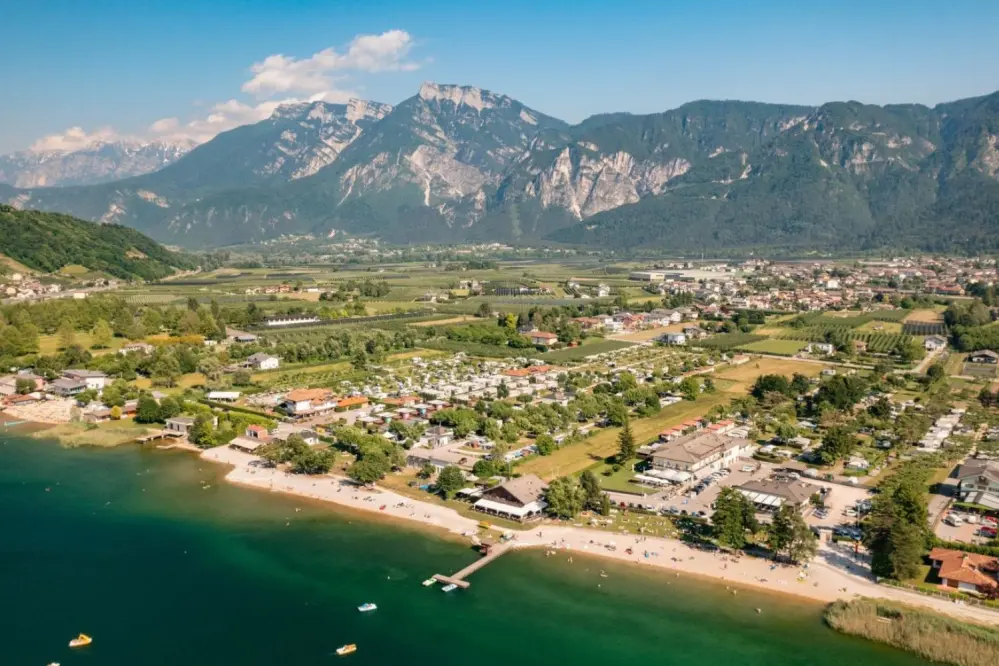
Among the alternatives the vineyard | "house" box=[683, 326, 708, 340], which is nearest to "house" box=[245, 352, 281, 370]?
"house" box=[683, 326, 708, 340]

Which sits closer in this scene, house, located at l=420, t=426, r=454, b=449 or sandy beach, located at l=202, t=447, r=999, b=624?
sandy beach, located at l=202, t=447, r=999, b=624

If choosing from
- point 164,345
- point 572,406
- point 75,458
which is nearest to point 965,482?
point 572,406

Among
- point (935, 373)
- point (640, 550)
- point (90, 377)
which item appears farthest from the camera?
point (935, 373)

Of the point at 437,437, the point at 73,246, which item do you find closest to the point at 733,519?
the point at 437,437

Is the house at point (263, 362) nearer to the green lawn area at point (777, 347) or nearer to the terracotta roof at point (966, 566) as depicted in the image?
the green lawn area at point (777, 347)

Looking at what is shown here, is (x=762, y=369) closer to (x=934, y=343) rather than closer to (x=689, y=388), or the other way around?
(x=689, y=388)

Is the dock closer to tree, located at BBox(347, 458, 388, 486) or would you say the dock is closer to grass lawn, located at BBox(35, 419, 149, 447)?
grass lawn, located at BBox(35, 419, 149, 447)

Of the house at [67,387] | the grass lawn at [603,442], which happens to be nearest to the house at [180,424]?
the house at [67,387]
